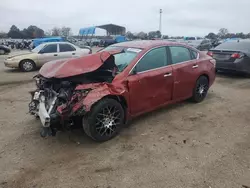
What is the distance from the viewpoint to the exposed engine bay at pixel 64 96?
12.3 feet

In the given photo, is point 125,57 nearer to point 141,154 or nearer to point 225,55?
point 141,154

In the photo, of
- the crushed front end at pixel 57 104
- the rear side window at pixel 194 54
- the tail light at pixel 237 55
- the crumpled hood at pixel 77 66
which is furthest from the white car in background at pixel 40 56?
the crushed front end at pixel 57 104

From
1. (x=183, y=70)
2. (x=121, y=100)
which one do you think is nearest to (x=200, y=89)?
(x=183, y=70)

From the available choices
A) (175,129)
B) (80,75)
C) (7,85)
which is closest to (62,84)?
(80,75)

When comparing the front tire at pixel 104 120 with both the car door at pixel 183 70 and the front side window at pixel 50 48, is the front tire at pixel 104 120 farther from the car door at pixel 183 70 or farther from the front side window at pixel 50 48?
the front side window at pixel 50 48

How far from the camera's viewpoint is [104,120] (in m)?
4.02

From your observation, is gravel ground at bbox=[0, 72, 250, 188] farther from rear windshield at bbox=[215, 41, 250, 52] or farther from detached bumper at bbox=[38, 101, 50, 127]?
rear windshield at bbox=[215, 41, 250, 52]

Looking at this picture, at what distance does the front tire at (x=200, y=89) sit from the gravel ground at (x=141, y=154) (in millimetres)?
552

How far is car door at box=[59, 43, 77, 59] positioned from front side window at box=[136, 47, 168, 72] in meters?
7.82

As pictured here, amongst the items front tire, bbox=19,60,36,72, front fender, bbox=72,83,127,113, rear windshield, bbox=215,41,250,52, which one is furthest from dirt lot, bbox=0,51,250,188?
front tire, bbox=19,60,36,72

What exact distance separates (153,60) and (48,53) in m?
8.39

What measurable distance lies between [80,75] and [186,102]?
123 inches

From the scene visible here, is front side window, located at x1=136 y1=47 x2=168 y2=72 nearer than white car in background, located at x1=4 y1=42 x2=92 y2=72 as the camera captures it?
Yes

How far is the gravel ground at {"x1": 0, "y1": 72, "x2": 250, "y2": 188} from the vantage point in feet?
10.3
